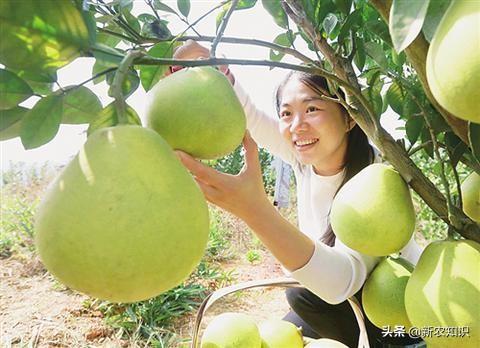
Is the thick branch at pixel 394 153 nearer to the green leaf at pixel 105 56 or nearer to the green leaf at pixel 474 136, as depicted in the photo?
the green leaf at pixel 474 136

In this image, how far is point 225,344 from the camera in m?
0.99

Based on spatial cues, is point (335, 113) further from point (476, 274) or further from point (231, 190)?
point (476, 274)

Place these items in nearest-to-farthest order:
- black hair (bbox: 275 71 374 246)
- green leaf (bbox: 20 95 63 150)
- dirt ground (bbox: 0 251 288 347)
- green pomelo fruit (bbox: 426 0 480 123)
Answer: green pomelo fruit (bbox: 426 0 480 123)
green leaf (bbox: 20 95 63 150)
black hair (bbox: 275 71 374 246)
dirt ground (bbox: 0 251 288 347)

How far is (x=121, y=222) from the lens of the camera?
0.24 meters

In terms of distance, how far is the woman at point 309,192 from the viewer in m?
0.77

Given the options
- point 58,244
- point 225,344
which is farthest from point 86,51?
point 225,344

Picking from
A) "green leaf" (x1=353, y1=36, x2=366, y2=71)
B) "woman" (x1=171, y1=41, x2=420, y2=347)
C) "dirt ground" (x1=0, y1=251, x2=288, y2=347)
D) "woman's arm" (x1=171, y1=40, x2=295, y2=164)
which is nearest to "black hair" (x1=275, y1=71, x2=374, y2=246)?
"woman" (x1=171, y1=41, x2=420, y2=347)

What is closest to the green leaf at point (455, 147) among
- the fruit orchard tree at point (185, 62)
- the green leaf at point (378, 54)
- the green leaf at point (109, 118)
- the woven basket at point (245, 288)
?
the fruit orchard tree at point (185, 62)

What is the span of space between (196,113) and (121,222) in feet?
0.46

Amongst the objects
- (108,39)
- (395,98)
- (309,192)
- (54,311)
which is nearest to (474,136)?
(395,98)

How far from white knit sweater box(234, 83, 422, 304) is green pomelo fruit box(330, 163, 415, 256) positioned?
1.24 ft

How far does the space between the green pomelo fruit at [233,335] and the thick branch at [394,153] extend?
62 centimetres

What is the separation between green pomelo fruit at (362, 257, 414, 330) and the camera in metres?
0.57

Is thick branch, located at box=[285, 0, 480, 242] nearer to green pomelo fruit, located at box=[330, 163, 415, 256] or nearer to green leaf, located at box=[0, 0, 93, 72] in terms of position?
green pomelo fruit, located at box=[330, 163, 415, 256]
